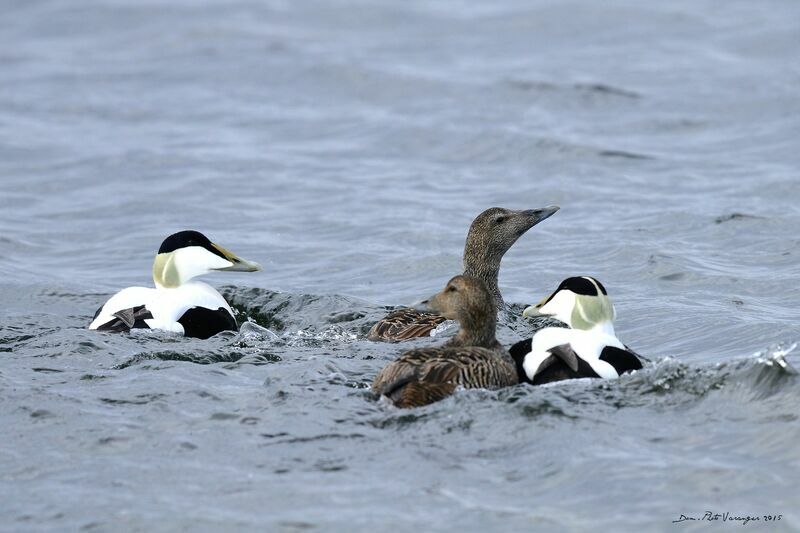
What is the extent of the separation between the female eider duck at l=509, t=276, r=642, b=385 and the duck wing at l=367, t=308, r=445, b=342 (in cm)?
86

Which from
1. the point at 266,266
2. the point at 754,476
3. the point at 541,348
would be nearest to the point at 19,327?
the point at 266,266

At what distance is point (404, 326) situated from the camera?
29.2 feet

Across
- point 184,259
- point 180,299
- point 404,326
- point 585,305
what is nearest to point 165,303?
point 180,299

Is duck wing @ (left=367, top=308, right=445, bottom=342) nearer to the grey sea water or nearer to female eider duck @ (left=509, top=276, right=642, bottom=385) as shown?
the grey sea water

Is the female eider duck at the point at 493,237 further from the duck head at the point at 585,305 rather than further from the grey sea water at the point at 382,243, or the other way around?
the duck head at the point at 585,305

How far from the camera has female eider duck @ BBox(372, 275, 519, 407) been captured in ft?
23.4

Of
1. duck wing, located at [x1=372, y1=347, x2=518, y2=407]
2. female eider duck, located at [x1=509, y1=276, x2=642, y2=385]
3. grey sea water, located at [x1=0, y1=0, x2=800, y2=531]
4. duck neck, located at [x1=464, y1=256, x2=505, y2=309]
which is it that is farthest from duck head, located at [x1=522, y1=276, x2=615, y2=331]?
duck neck, located at [x1=464, y1=256, x2=505, y2=309]

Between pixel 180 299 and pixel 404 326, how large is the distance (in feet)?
5.25

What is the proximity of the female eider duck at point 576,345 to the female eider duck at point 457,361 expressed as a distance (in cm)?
17

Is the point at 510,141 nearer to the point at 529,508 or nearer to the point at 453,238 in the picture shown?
the point at 453,238

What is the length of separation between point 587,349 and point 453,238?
538 cm
